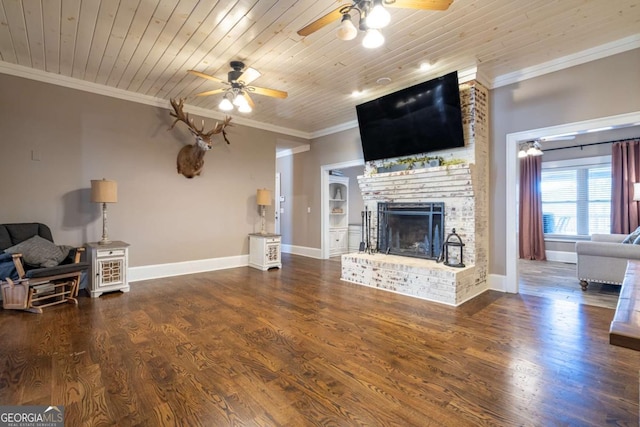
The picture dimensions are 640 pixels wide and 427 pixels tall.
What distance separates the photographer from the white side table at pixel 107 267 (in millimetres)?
3908

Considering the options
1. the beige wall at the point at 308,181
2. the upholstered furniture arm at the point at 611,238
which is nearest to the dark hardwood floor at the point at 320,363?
the upholstered furniture arm at the point at 611,238

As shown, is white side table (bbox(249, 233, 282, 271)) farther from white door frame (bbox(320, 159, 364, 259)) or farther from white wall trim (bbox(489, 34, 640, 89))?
white wall trim (bbox(489, 34, 640, 89))

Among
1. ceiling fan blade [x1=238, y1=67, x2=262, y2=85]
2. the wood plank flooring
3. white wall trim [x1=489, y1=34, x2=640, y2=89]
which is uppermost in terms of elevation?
white wall trim [x1=489, y1=34, x2=640, y2=89]

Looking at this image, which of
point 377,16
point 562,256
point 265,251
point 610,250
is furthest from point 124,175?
point 562,256

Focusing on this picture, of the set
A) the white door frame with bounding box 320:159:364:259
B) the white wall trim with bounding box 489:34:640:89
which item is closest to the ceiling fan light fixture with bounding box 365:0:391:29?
the white wall trim with bounding box 489:34:640:89

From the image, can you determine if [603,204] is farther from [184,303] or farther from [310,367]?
[184,303]

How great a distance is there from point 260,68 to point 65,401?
375 cm

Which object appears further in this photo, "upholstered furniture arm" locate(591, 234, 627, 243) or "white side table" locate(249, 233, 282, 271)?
"white side table" locate(249, 233, 282, 271)

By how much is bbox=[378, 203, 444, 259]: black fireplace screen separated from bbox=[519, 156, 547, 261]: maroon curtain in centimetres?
396

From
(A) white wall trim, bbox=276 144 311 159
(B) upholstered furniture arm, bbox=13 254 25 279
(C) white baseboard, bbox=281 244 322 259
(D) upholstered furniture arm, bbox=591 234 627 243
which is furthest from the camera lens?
(A) white wall trim, bbox=276 144 311 159

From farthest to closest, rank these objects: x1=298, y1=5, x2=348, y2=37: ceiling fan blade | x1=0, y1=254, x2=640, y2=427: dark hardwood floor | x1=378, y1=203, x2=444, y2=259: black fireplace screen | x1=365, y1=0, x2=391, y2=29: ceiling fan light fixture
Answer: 1. x1=378, y1=203, x2=444, y2=259: black fireplace screen
2. x1=298, y1=5, x2=348, y2=37: ceiling fan blade
3. x1=365, y1=0, x2=391, y2=29: ceiling fan light fixture
4. x1=0, y1=254, x2=640, y2=427: dark hardwood floor

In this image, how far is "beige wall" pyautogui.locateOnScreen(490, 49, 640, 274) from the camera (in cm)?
333

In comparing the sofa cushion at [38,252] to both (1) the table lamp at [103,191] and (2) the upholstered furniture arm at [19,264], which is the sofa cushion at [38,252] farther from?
(1) the table lamp at [103,191]

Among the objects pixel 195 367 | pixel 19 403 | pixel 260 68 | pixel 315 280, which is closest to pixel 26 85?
pixel 260 68
